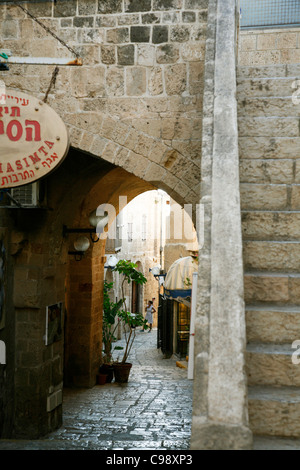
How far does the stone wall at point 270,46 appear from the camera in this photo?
27.4ft

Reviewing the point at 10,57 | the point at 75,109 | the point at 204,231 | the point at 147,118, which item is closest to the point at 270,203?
the point at 204,231

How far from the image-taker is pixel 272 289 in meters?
3.08

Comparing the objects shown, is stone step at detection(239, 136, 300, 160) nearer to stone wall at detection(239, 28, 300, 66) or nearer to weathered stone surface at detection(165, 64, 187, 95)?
weathered stone surface at detection(165, 64, 187, 95)

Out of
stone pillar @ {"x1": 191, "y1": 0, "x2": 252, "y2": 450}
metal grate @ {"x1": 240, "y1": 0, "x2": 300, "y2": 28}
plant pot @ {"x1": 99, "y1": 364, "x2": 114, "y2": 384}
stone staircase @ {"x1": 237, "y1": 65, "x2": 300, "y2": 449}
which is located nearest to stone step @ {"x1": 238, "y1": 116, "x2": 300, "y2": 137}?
stone staircase @ {"x1": 237, "y1": 65, "x2": 300, "y2": 449}

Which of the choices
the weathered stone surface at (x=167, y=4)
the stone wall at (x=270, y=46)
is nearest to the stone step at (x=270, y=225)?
the weathered stone surface at (x=167, y=4)

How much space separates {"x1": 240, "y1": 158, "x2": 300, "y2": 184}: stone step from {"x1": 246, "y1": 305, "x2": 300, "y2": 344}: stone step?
4.18 ft

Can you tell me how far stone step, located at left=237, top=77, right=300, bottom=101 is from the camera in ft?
15.5

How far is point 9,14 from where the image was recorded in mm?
5785

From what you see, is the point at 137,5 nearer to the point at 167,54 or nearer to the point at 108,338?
the point at 167,54

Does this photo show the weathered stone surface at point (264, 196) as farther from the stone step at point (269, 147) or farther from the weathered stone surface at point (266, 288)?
the weathered stone surface at point (266, 288)

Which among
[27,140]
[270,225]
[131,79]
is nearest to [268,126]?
[270,225]

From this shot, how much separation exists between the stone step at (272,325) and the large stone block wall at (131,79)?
261cm

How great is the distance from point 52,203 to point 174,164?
6.89ft

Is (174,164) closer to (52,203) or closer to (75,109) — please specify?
(75,109)
